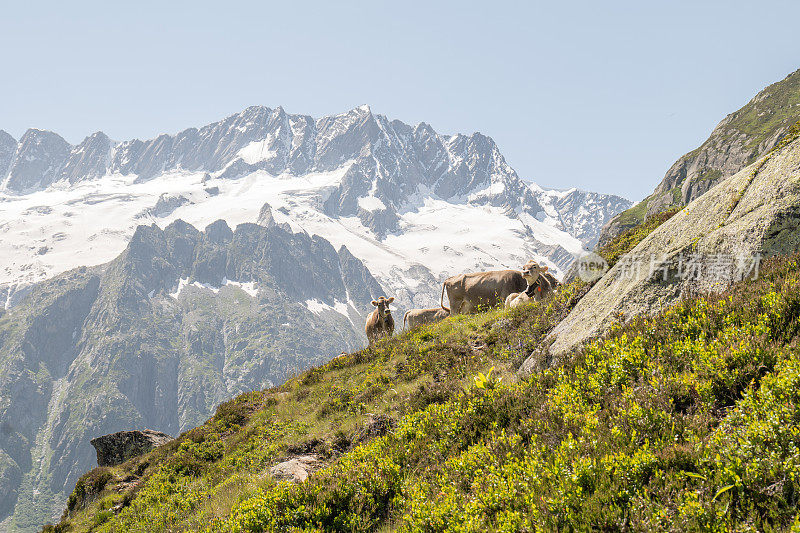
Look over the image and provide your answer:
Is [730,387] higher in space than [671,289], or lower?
lower

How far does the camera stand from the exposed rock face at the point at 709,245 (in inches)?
293

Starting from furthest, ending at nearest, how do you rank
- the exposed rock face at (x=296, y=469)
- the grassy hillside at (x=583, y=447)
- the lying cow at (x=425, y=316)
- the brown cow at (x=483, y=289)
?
the lying cow at (x=425, y=316), the brown cow at (x=483, y=289), the exposed rock face at (x=296, y=469), the grassy hillside at (x=583, y=447)

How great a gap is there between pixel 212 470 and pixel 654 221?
17.5 metres

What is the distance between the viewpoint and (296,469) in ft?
29.6

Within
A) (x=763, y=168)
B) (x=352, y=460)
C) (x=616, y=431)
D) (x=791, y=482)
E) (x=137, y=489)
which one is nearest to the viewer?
(x=791, y=482)

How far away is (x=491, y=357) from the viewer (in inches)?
453

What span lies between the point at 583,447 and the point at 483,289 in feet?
57.9

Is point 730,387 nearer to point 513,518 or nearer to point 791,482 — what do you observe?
point 791,482

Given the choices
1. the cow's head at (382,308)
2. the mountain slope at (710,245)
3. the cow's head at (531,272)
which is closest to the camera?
the mountain slope at (710,245)

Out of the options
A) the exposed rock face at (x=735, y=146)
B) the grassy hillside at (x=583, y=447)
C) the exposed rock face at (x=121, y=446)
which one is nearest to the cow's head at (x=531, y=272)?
the grassy hillside at (x=583, y=447)

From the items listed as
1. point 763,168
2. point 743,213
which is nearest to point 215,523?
point 743,213

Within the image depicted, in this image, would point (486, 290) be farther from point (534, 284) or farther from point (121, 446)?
point (121, 446)

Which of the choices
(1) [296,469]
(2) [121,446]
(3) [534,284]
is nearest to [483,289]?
(3) [534,284]

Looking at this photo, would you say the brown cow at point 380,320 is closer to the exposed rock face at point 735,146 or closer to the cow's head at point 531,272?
the cow's head at point 531,272
